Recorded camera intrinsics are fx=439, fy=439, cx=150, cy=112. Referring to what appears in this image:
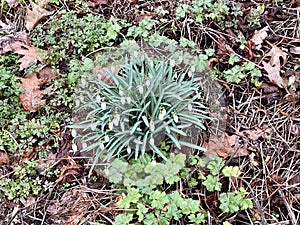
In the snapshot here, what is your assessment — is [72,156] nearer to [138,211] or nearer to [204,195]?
[138,211]

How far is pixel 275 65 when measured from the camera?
2.79 metres

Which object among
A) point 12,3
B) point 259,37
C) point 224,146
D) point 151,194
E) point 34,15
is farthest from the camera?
point 12,3

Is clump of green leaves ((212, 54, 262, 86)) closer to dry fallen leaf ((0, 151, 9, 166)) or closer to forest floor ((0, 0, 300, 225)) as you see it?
forest floor ((0, 0, 300, 225))

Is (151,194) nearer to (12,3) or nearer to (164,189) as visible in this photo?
(164,189)

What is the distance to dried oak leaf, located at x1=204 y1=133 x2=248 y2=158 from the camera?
246 centimetres

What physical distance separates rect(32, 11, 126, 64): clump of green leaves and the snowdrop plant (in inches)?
19.2

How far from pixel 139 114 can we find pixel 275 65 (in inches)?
38.3

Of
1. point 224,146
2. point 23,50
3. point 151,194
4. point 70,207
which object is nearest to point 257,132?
point 224,146

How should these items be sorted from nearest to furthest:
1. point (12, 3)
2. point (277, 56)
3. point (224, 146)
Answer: point (224, 146) → point (277, 56) → point (12, 3)

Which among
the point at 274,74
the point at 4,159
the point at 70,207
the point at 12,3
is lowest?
the point at 70,207

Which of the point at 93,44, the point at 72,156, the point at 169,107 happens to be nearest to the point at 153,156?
the point at 169,107

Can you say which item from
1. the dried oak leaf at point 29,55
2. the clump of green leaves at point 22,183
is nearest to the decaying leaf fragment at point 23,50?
the dried oak leaf at point 29,55

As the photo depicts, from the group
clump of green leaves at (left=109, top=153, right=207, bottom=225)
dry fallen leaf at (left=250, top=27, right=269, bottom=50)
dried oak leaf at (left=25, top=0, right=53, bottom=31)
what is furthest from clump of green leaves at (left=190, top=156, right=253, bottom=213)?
dried oak leaf at (left=25, top=0, right=53, bottom=31)

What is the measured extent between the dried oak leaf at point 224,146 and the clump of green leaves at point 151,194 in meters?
0.22
